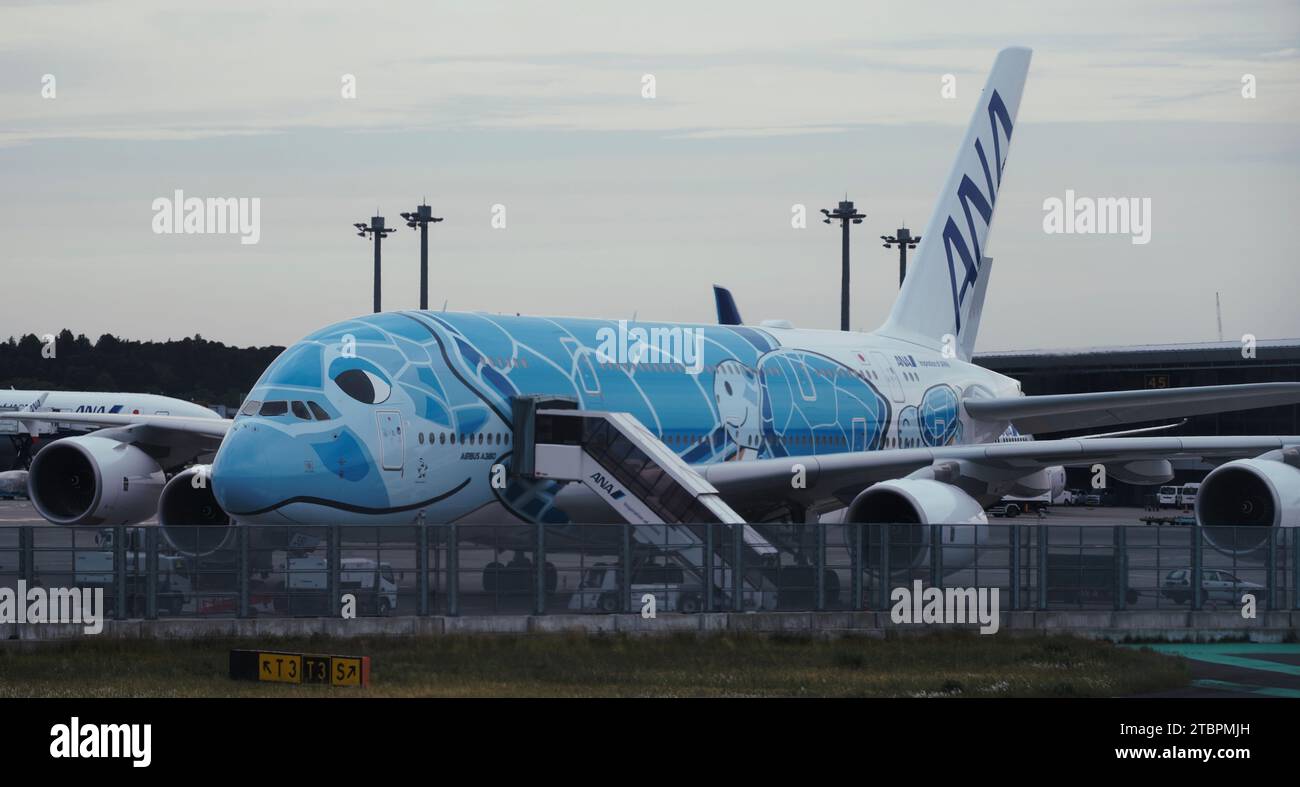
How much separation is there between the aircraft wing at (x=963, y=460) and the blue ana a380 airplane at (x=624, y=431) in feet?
0.15

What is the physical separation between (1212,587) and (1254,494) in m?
4.71

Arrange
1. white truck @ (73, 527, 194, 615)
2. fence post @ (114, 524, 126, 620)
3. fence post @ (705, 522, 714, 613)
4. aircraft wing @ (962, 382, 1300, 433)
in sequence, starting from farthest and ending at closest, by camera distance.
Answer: aircraft wing @ (962, 382, 1300, 433), fence post @ (705, 522, 714, 613), white truck @ (73, 527, 194, 615), fence post @ (114, 524, 126, 620)

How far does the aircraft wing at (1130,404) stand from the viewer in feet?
108

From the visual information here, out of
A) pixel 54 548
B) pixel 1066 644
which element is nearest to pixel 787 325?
pixel 1066 644

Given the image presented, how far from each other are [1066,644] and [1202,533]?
15.8ft

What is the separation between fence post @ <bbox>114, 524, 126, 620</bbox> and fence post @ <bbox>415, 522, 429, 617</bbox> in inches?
144

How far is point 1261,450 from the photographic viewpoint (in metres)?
31.5

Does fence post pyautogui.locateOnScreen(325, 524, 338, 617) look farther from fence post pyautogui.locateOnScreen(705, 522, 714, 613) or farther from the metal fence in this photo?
fence post pyautogui.locateOnScreen(705, 522, 714, 613)

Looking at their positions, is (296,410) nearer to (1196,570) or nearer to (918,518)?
(918,518)

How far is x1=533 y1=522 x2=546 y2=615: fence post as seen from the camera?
23703 millimetres

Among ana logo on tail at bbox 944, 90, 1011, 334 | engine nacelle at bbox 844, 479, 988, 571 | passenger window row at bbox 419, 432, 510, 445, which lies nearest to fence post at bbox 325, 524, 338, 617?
passenger window row at bbox 419, 432, 510, 445
